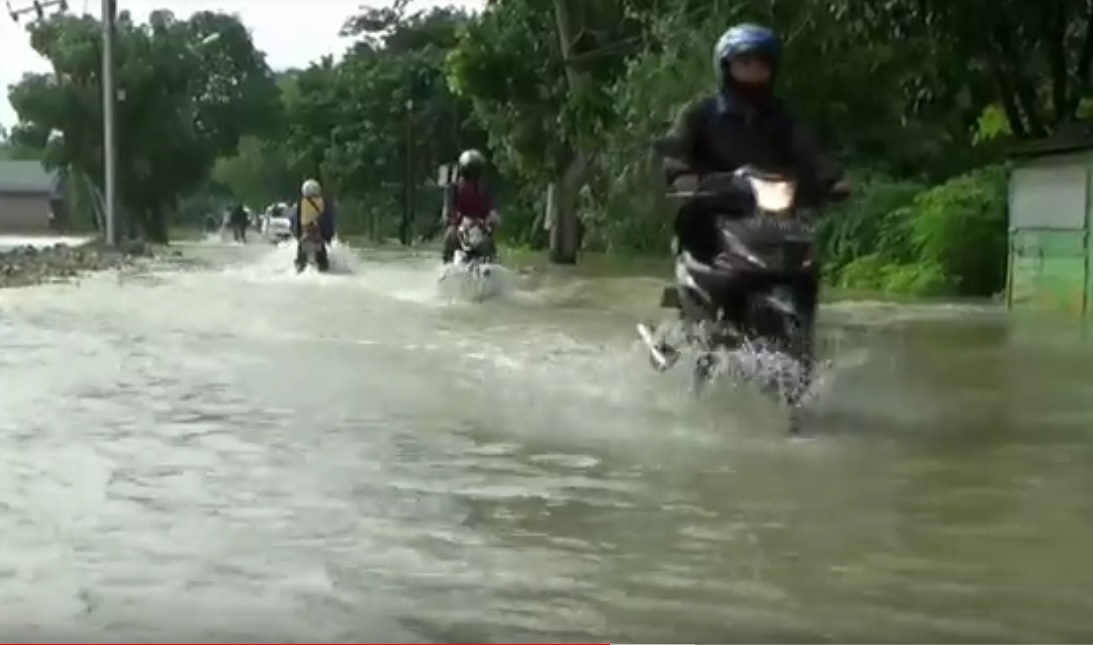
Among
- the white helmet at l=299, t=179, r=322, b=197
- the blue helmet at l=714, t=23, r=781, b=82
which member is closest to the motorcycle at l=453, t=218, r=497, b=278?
the white helmet at l=299, t=179, r=322, b=197

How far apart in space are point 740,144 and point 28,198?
327 ft

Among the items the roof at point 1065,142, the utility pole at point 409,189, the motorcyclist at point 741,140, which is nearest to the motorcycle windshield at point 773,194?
the motorcyclist at point 741,140

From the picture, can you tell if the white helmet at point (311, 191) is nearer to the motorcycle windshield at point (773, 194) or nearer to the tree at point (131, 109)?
the motorcycle windshield at point (773, 194)

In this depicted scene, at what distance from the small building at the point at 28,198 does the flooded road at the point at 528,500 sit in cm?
9163

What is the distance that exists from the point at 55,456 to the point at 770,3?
48.6 feet

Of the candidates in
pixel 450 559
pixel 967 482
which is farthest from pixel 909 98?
pixel 450 559

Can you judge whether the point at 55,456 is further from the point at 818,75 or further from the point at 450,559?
the point at 818,75

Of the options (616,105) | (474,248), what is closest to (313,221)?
(474,248)

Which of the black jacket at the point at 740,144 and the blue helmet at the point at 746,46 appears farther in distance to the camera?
the black jacket at the point at 740,144

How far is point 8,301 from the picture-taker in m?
21.4

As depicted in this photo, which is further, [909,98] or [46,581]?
[909,98]

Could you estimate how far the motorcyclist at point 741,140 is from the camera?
983 cm

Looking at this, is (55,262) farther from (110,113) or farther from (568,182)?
(568,182)

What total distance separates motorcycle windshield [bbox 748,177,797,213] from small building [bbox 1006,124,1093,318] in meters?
11.1
